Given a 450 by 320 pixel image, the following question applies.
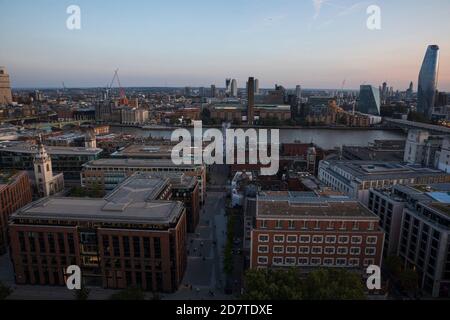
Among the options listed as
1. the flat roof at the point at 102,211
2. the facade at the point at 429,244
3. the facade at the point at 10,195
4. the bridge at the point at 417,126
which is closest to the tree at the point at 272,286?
the flat roof at the point at 102,211

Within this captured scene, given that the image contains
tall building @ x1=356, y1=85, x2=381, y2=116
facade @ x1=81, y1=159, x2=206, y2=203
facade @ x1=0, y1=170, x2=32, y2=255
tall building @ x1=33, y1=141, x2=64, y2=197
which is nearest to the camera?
facade @ x1=0, y1=170, x2=32, y2=255

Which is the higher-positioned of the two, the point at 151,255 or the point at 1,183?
the point at 1,183

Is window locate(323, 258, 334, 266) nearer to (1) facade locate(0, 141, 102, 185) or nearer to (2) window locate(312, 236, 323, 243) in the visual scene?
(2) window locate(312, 236, 323, 243)

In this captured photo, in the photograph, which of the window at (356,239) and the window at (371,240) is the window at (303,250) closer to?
the window at (356,239)

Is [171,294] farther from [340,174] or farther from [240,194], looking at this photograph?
[340,174]

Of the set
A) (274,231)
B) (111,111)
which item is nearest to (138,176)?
(274,231)

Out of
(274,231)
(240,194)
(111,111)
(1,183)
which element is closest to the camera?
(274,231)

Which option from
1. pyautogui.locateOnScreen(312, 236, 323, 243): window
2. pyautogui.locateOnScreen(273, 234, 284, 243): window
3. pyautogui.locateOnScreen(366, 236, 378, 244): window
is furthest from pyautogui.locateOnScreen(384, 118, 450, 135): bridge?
pyautogui.locateOnScreen(273, 234, 284, 243): window
